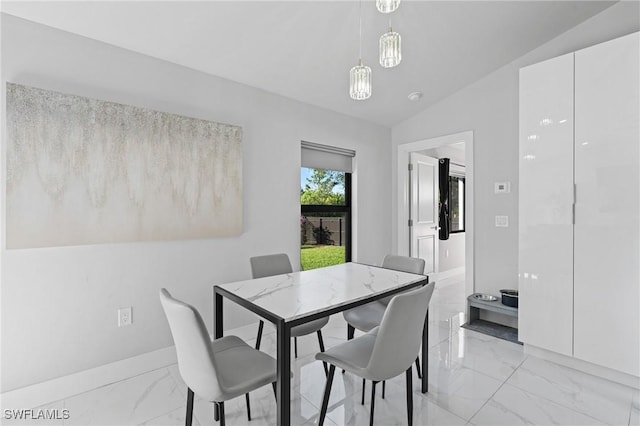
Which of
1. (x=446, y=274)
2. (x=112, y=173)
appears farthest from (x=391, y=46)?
(x=446, y=274)

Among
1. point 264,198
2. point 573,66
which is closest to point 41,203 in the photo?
point 264,198

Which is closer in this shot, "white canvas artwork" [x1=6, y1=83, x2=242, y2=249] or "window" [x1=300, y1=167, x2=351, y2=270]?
"white canvas artwork" [x1=6, y1=83, x2=242, y2=249]

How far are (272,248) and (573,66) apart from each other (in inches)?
113

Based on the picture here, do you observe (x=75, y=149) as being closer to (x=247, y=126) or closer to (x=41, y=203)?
(x=41, y=203)

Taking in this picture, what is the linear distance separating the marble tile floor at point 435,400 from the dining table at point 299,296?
0.93ft

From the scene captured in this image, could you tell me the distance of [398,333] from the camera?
144 centimetres

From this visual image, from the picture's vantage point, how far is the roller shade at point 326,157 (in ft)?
11.4

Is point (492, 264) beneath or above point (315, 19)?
beneath

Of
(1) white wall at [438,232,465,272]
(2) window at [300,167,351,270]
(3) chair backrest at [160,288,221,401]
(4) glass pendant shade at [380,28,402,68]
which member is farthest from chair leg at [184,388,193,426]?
(1) white wall at [438,232,465,272]

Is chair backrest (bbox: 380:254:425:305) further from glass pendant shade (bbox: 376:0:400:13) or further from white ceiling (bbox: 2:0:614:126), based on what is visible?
white ceiling (bbox: 2:0:614:126)

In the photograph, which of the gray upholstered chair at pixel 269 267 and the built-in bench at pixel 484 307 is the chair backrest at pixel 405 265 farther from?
the built-in bench at pixel 484 307

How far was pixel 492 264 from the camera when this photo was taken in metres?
3.34

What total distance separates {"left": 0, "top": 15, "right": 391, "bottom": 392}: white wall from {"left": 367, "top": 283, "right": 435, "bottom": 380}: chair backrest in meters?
1.73

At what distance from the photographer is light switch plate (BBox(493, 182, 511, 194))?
10.5ft
